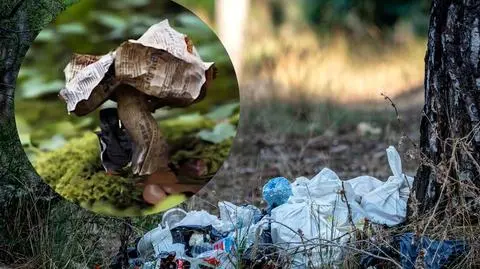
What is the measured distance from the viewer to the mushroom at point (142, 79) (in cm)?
459

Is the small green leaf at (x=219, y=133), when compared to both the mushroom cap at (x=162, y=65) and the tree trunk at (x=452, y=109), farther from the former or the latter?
the tree trunk at (x=452, y=109)

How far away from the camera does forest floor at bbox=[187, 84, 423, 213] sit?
7566 mm

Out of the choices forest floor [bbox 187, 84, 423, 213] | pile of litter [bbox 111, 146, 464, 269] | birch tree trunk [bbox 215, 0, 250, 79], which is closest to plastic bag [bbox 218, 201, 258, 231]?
pile of litter [bbox 111, 146, 464, 269]

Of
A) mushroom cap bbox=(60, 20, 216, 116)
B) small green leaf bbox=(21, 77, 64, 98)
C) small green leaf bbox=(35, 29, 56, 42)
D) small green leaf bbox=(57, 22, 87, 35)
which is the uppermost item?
small green leaf bbox=(57, 22, 87, 35)

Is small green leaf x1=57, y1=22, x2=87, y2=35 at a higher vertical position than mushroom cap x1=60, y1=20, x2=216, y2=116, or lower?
higher

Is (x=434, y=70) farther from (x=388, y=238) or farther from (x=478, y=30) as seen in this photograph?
(x=388, y=238)

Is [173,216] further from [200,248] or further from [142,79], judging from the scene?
[142,79]

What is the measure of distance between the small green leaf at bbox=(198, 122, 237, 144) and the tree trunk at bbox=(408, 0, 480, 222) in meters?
0.85

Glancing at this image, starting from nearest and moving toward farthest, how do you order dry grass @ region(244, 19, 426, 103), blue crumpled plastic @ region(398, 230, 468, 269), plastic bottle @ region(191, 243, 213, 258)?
blue crumpled plastic @ region(398, 230, 468, 269) < plastic bottle @ region(191, 243, 213, 258) < dry grass @ region(244, 19, 426, 103)

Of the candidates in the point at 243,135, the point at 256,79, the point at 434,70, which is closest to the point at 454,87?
the point at 434,70

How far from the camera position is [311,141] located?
29.5 ft

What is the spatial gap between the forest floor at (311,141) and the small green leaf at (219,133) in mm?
1470

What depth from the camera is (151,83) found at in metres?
4.64

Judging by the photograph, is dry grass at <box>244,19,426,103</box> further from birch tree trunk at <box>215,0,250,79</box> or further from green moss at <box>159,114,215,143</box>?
green moss at <box>159,114,215,143</box>
